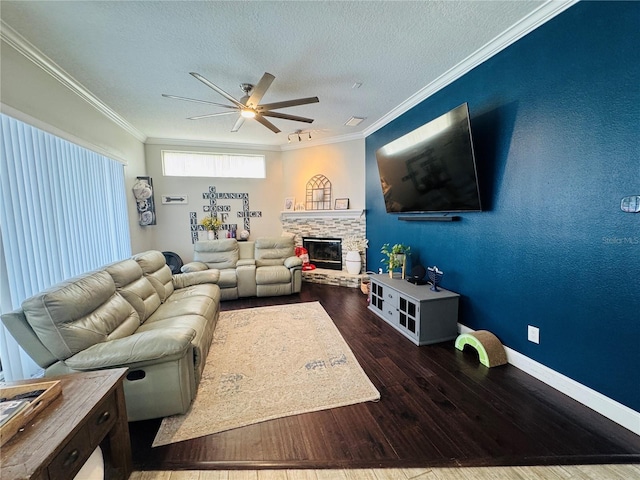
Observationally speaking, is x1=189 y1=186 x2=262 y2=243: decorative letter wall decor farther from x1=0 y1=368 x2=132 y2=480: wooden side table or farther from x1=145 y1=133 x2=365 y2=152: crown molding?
x1=0 y1=368 x2=132 y2=480: wooden side table

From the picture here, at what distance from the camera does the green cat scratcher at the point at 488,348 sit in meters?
2.19

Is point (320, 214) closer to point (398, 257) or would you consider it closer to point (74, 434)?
point (398, 257)

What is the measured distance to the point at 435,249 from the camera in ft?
10.1

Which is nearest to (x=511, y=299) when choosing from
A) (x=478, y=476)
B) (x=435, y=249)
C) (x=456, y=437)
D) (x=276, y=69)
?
(x=435, y=249)

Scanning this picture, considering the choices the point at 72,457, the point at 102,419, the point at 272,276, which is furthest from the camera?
the point at 272,276

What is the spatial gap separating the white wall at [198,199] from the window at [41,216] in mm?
1703

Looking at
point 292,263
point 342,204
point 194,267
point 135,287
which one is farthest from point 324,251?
point 135,287

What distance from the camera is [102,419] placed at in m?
1.14

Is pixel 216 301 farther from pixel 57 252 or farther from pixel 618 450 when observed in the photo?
pixel 618 450

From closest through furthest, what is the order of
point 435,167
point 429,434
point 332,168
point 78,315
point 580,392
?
point 429,434 → point 78,315 → point 580,392 → point 435,167 → point 332,168

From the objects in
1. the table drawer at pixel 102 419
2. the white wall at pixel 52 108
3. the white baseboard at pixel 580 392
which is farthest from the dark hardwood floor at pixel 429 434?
the white wall at pixel 52 108

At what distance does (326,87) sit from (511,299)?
9.25 ft

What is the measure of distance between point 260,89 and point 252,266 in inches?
106

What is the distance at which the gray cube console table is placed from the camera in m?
2.55
